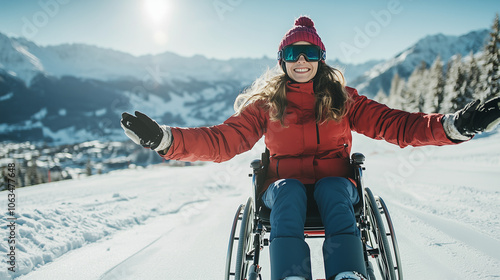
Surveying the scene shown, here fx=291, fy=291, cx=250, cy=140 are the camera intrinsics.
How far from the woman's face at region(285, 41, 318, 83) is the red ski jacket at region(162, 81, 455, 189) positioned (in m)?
0.05

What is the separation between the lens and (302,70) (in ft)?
7.48

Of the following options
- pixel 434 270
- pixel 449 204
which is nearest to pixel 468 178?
pixel 449 204

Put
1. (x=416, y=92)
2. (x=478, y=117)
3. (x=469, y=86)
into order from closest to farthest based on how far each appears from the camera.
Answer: (x=478, y=117) → (x=469, y=86) → (x=416, y=92)

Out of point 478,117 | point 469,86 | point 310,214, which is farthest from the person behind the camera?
point 469,86

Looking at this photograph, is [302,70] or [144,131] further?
[302,70]

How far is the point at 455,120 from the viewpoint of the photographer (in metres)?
1.64

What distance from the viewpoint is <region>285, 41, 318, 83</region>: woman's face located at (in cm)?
228

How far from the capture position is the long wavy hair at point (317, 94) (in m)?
2.14

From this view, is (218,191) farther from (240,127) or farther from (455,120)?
(455,120)

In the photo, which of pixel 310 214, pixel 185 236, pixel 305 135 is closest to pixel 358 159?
pixel 305 135

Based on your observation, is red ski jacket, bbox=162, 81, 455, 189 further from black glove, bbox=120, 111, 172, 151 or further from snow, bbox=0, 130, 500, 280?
snow, bbox=0, 130, 500, 280

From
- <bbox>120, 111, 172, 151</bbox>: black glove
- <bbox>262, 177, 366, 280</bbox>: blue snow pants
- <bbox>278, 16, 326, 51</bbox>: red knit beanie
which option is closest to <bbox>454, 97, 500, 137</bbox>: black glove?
<bbox>262, 177, 366, 280</bbox>: blue snow pants

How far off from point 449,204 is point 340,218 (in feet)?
12.7

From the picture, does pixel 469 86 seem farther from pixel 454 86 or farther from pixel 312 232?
pixel 312 232
